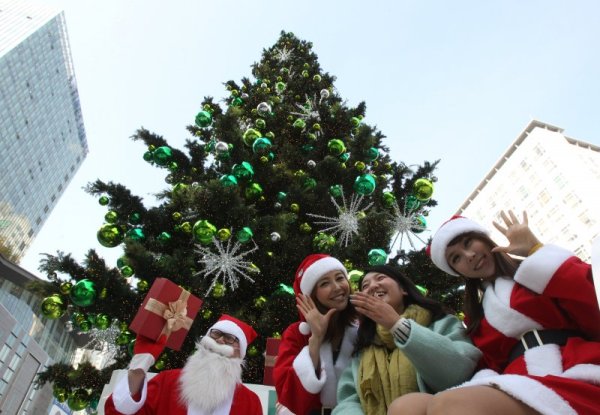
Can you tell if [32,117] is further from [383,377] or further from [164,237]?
[383,377]

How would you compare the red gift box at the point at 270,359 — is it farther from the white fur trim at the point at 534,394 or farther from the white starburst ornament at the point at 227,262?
the white fur trim at the point at 534,394

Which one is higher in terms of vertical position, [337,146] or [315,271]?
[337,146]

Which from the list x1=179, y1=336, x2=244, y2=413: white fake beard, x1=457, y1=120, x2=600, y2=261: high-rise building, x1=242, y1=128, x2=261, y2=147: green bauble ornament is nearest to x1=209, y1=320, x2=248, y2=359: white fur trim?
x1=179, y1=336, x2=244, y2=413: white fake beard

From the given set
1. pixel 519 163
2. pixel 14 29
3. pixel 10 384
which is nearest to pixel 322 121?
pixel 10 384

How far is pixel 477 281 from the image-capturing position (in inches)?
63.6

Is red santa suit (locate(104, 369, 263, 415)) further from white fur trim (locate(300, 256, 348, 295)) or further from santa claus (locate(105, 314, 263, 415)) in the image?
white fur trim (locate(300, 256, 348, 295))

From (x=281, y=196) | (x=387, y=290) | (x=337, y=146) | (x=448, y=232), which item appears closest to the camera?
(x=448, y=232)

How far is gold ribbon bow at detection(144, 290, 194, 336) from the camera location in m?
2.08

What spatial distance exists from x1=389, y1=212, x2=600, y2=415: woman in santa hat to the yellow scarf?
278 millimetres

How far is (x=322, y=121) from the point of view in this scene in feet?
18.2

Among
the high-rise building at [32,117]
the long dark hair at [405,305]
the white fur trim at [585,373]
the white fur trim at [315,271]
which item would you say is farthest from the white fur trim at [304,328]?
the high-rise building at [32,117]

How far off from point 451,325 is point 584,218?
38.7 metres

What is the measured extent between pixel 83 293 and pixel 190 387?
1248mm

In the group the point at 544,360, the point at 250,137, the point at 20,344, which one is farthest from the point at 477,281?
the point at 20,344
